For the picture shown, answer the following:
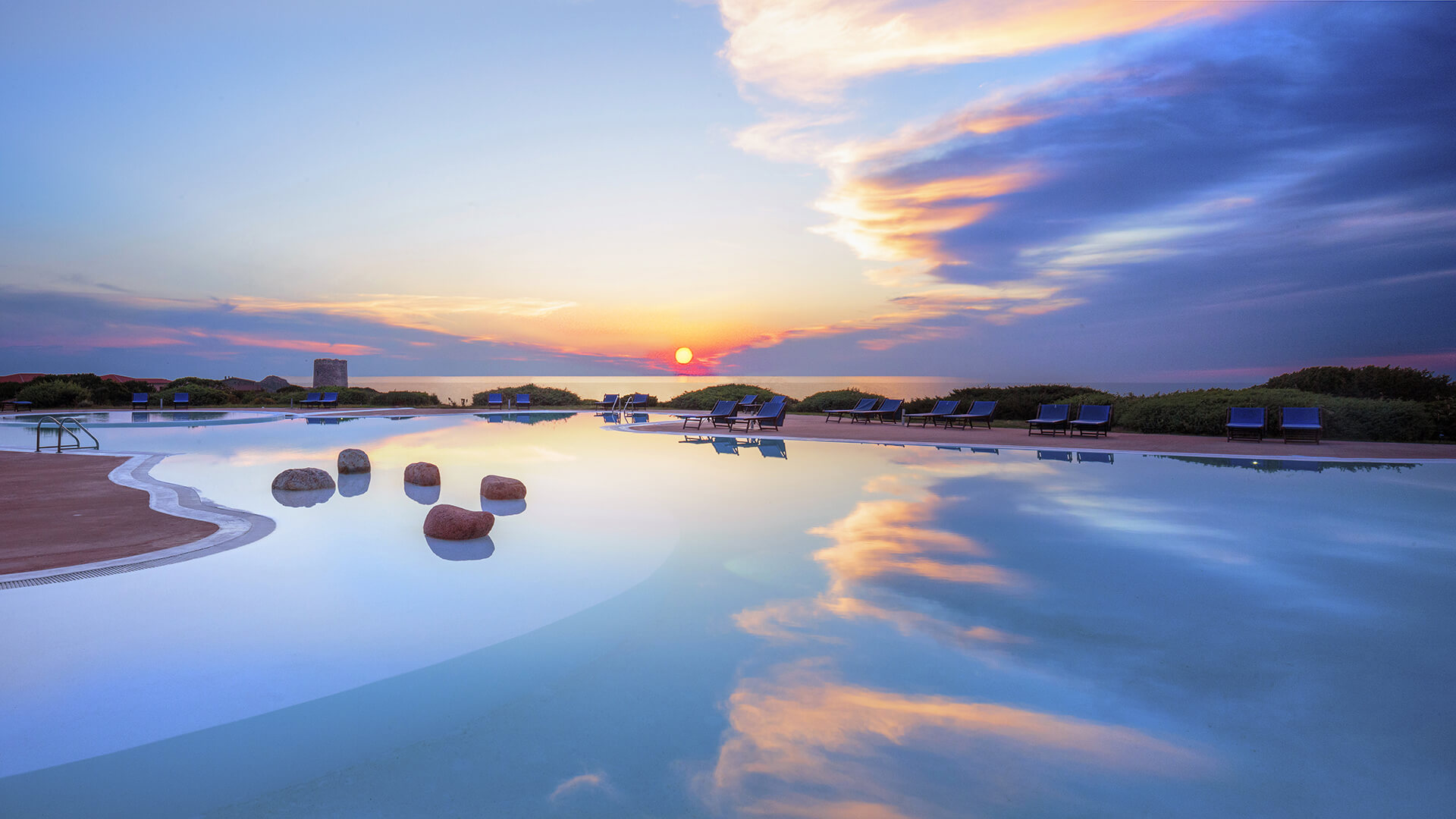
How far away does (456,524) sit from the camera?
5.82 meters

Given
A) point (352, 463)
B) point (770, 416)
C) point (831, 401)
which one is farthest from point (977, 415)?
point (352, 463)

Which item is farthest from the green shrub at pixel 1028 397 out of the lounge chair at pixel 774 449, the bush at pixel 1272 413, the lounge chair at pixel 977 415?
the lounge chair at pixel 774 449

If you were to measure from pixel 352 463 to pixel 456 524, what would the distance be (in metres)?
4.83

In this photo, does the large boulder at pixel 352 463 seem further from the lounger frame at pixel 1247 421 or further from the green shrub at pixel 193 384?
the green shrub at pixel 193 384

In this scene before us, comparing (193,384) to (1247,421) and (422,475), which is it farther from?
(1247,421)

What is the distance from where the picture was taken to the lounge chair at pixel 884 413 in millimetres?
19734

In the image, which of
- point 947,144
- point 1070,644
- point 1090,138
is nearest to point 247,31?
point 947,144

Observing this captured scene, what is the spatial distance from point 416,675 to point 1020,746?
2807mm

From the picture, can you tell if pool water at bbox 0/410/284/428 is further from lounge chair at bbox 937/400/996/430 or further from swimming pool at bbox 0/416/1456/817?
lounge chair at bbox 937/400/996/430

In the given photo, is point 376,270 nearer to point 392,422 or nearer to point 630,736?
point 392,422

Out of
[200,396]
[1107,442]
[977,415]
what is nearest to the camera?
[1107,442]

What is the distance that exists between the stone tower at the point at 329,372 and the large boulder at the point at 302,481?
29.7 meters

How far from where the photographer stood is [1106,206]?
18781 mm

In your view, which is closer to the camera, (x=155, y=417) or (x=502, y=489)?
(x=502, y=489)
